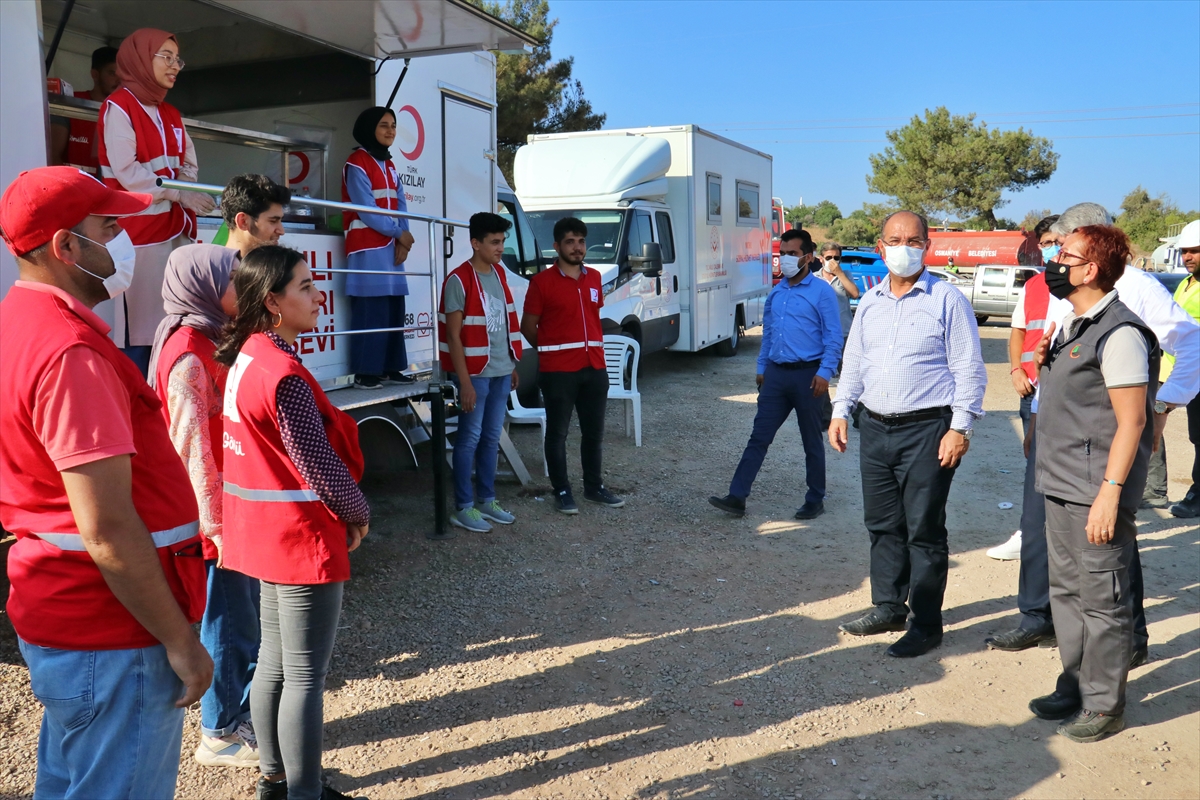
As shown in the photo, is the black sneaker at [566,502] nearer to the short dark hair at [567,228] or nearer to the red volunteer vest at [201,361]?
the short dark hair at [567,228]

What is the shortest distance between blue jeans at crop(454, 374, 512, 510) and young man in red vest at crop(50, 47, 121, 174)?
2.26 m

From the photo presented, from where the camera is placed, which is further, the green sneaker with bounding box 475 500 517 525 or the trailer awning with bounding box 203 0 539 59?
the green sneaker with bounding box 475 500 517 525

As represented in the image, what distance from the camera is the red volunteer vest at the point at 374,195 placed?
200 inches

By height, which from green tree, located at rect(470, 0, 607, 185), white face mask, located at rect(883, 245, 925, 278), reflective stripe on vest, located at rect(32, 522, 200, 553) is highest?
green tree, located at rect(470, 0, 607, 185)

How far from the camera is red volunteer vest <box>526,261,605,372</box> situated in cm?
588

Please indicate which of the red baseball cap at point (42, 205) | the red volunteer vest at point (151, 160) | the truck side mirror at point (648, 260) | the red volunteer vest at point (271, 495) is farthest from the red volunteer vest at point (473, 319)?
the truck side mirror at point (648, 260)

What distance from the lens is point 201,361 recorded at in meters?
2.72

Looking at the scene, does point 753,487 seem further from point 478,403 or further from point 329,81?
point 329,81

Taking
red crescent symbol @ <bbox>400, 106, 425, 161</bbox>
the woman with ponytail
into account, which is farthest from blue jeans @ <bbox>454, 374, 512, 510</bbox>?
the woman with ponytail

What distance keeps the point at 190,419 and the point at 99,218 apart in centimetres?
108

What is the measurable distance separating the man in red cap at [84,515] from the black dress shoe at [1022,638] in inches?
140

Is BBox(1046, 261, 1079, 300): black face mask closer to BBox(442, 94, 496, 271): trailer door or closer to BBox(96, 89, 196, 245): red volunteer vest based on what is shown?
BBox(96, 89, 196, 245): red volunteer vest

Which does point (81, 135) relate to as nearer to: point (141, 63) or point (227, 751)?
point (141, 63)

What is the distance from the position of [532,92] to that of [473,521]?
18.6m
